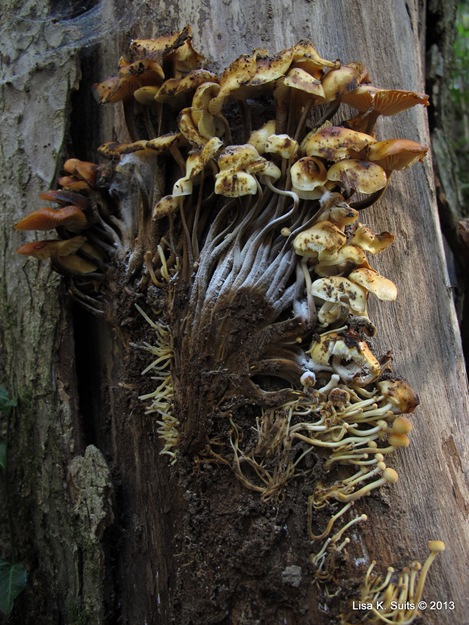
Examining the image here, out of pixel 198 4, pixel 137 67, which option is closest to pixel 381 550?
pixel 137 67

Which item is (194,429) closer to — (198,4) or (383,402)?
(383,402)

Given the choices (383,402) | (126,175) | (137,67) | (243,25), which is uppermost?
(243,25)

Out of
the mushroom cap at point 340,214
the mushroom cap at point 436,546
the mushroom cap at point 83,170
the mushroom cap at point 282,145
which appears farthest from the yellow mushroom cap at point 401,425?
the mushroom cap at point 83,170

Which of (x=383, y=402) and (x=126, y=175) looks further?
(x=126, y=175)

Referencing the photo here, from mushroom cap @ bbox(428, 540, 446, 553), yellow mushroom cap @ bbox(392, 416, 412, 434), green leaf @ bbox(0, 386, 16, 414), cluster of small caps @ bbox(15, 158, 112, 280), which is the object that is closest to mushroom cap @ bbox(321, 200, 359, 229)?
yellow mushroom cap @ bbox(392, 416, 412, 434)

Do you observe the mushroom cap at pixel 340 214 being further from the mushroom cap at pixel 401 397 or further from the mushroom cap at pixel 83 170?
A: the mushroom cap at pixel 83 170

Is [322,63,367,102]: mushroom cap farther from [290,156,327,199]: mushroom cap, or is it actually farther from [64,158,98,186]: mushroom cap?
[64,158,98,186]: mushroom cap
